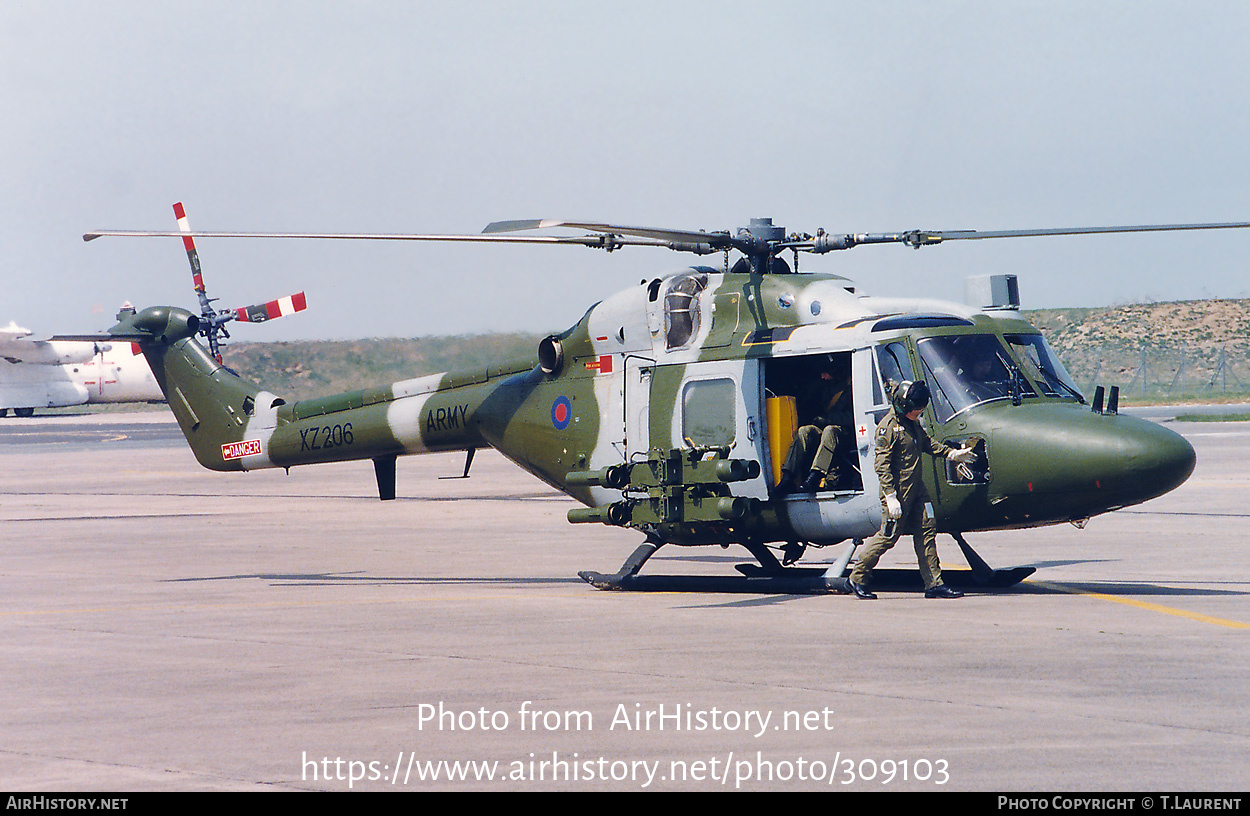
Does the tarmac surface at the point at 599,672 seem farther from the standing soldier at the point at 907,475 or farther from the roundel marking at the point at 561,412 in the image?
the roundel marking at the point at 561,412

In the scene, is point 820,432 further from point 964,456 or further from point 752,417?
point 964,456

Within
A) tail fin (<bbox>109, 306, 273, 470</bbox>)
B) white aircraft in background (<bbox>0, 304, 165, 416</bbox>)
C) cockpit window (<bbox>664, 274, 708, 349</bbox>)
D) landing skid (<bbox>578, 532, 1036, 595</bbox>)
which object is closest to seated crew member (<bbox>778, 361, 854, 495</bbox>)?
landing skid (<bbox>578, 532, 1036, 595</bbox>)

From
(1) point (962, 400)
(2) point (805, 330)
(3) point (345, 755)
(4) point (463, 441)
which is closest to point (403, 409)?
(4) point (463, 441)

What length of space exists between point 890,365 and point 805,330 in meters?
0.95

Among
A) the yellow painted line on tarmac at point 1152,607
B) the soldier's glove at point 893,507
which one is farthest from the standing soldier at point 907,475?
the yellow painted line on tarmac at point 1152,607

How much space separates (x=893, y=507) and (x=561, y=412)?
3886mm

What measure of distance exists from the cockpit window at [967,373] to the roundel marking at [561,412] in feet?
12.4

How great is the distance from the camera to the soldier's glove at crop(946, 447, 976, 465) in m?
11.9

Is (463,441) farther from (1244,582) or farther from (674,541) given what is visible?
(1244,582)

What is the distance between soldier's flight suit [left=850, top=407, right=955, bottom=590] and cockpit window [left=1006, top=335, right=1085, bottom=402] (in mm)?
1070

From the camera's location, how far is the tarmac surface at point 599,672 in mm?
6734

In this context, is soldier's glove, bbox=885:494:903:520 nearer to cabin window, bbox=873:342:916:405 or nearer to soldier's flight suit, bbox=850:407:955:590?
soldier's flight suit, bbox=850:407:955:590

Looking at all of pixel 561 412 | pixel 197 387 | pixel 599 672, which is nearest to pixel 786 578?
pixel 561 412

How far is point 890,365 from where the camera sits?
12.4m
